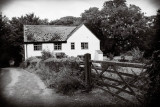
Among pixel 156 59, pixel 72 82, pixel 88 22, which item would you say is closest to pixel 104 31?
pixel 88 22

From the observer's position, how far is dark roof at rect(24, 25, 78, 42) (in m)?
28.4

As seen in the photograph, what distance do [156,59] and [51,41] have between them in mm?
26110

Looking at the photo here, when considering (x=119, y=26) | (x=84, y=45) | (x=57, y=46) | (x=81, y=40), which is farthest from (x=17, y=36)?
(x=119, y=26)

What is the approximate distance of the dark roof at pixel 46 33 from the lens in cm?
2837

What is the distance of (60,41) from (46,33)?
2858 millimetres

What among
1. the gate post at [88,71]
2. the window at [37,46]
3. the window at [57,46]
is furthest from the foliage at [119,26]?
the gate post at [88,71]

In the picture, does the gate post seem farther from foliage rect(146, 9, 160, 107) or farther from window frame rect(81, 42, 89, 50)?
window frame rect(81, 42, 89, 50)

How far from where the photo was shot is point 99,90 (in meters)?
7.18

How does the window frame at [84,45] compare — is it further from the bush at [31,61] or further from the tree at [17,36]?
the tree at [17,36]

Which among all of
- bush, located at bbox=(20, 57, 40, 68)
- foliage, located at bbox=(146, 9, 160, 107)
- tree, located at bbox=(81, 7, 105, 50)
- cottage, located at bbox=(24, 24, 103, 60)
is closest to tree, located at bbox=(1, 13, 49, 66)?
cottage, located at bbox=(24, 24, 103, 60)

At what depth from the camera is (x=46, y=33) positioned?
97.9 feet

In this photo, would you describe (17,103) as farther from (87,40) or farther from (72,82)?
(87,40)

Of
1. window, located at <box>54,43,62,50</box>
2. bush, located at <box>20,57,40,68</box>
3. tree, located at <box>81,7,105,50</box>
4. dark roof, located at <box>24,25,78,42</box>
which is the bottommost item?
bush, located at <box>20,57,40,68</box>

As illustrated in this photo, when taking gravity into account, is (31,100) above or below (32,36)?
below
